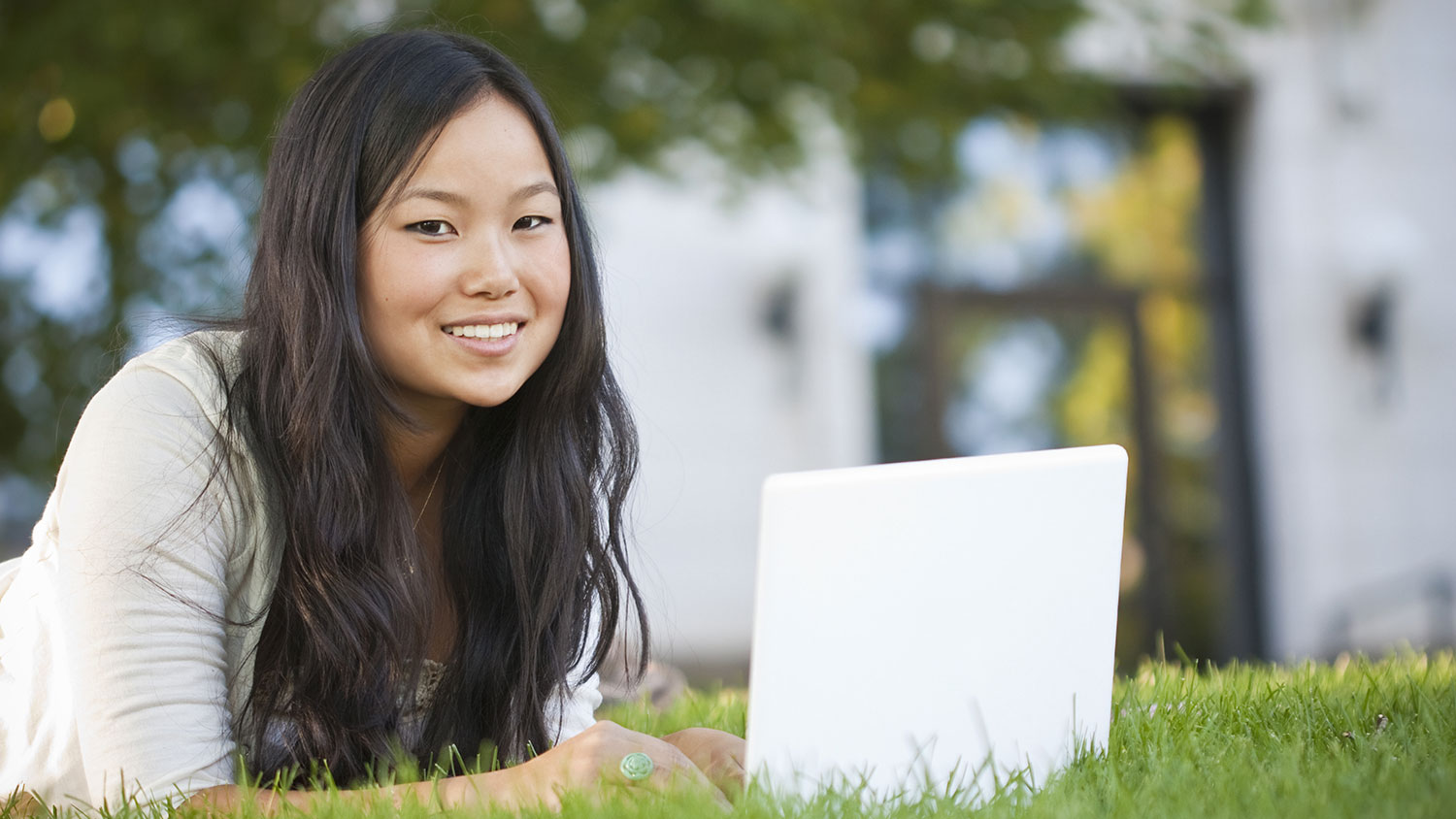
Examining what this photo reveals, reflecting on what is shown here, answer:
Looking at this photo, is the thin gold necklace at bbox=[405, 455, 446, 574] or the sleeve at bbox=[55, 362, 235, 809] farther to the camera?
the thin gold necklace at bbox=[405, 455, 446, 574]

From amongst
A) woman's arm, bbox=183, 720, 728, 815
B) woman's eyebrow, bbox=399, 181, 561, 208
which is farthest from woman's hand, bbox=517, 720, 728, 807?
woman's eyebrow, bbox=399, 181, 561, 208

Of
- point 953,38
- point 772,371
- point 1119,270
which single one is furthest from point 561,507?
point 1119,270

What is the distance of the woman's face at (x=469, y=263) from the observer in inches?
82.3

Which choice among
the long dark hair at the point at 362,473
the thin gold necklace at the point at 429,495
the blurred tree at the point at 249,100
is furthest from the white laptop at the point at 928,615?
the blurred tree at the point at 249,100

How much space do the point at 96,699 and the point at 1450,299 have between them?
921cm

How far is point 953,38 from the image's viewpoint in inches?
204

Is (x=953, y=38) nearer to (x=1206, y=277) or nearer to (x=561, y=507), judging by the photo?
(x=561, y=507)

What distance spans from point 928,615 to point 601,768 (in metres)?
0.44

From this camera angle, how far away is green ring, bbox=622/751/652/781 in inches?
68.4

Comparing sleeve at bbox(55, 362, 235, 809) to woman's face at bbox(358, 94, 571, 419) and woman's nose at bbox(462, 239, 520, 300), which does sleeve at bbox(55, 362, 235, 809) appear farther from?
woman's nose at bbox(462, 239, 520, 300)

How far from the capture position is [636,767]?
5.74ft

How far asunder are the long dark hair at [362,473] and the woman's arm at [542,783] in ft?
1.00

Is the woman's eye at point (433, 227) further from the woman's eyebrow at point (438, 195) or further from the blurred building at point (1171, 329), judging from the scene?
the blurred building at point (1171, 329)

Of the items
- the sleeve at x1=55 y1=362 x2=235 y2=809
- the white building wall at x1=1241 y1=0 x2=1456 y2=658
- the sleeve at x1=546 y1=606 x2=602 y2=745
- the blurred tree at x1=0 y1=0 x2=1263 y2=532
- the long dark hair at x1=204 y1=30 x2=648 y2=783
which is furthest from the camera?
the white building wall at x1=1241 y1=0 x2=1456 y2=658
